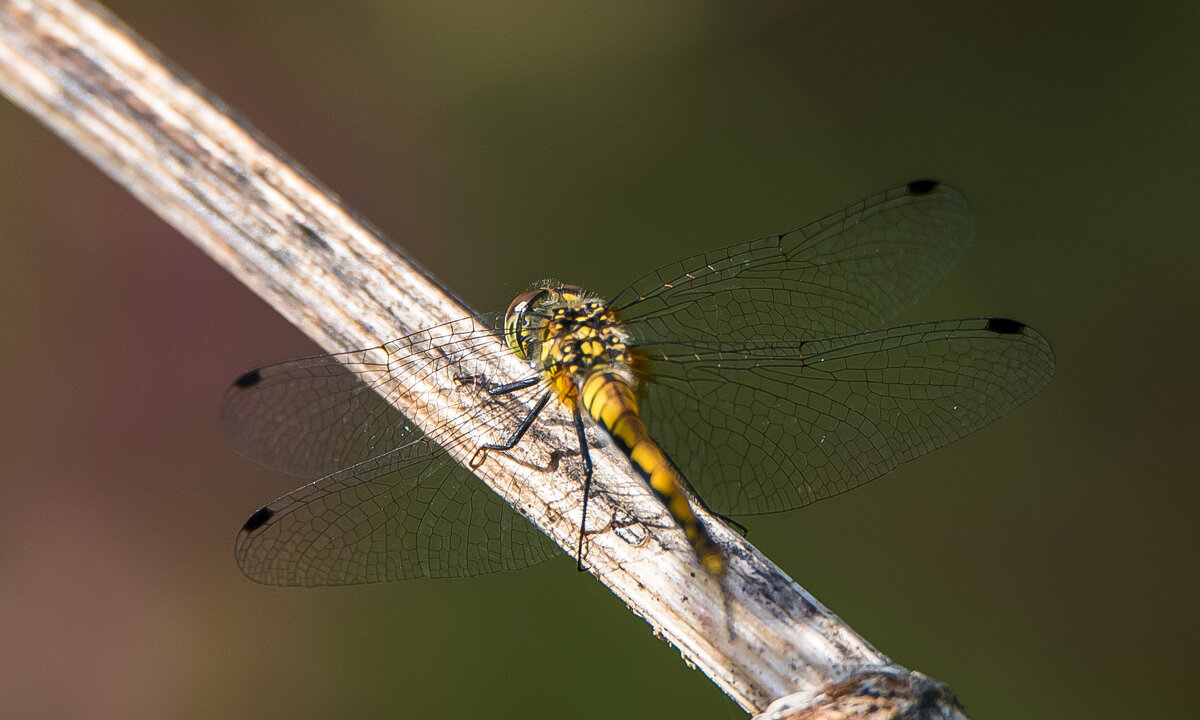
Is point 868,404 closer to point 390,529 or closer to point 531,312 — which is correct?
point 531,312

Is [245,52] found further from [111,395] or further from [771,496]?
[771,496]

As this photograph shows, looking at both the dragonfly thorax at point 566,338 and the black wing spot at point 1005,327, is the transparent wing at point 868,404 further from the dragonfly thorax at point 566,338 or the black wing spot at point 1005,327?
the dragonfly thorax at point 566,338

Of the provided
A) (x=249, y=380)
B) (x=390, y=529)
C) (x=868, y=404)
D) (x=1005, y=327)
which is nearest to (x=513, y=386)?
(x=390, y=529)

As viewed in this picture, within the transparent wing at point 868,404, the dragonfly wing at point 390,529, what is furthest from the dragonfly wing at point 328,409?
the transparent wing at point 868,404

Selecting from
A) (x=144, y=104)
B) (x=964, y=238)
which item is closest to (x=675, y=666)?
(x=964, y=238)

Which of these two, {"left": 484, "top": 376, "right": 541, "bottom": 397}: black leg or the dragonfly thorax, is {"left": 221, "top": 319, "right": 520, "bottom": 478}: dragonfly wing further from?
the dragonfly thorax

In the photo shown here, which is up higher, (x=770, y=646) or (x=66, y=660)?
(x=66, y=660)

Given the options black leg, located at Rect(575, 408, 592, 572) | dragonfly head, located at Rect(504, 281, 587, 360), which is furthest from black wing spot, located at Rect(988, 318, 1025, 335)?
dragonfly head, located at Rect(504, 281, 587, 360)
